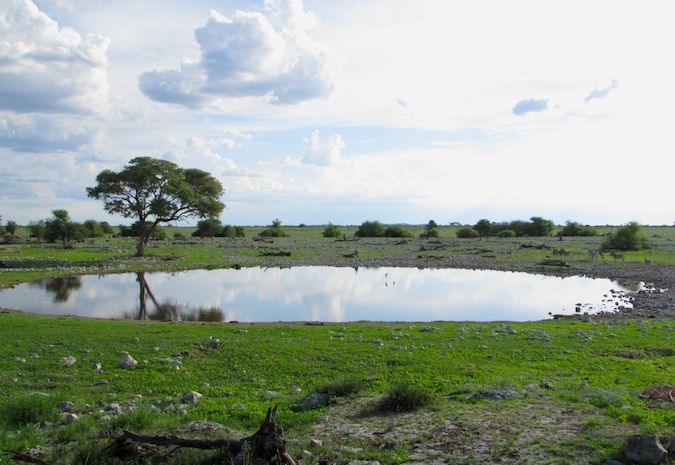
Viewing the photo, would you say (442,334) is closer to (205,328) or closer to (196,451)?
(205,328)

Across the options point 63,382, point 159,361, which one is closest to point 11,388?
point 63,382

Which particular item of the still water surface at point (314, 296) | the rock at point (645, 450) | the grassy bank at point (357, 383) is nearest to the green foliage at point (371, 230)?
the still water surface at point (314, 296)

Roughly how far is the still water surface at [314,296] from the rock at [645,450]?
62.2 ft

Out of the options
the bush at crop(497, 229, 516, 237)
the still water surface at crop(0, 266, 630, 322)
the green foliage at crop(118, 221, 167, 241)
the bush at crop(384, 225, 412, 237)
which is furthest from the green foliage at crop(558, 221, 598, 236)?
the green foliage at crop(118, 221, 167, 241)

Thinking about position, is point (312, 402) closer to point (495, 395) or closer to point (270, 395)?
point (270, 395)

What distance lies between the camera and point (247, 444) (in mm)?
7613

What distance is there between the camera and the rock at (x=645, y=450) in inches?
294

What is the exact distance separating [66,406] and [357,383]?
5.79 metres

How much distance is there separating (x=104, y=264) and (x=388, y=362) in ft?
131

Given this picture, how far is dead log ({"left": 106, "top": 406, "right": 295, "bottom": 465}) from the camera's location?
751cm

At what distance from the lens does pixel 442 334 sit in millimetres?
19219

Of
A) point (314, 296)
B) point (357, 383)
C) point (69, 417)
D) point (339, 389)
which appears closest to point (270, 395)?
point (339, 389)

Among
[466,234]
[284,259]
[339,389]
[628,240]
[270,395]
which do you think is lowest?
[270,395]

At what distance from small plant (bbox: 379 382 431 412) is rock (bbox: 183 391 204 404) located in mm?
3703
